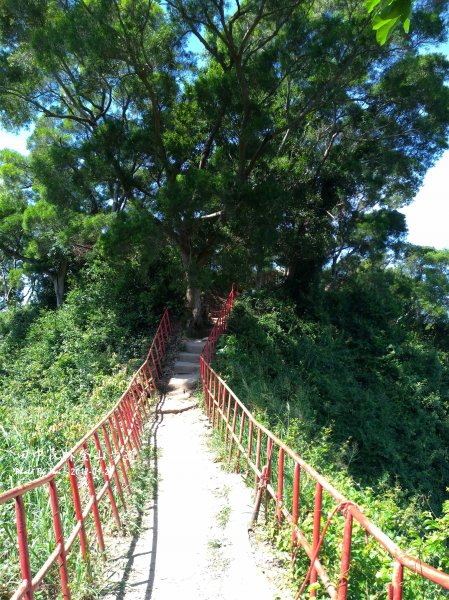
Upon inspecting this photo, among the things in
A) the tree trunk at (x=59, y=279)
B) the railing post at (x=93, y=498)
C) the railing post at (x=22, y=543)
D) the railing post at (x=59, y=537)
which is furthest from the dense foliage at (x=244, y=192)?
the railing post at (x=22, y=543)

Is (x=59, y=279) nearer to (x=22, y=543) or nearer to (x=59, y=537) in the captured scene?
(x=59, y=537)

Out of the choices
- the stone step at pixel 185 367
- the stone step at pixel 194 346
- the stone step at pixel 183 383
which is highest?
the stone step at pixel 194 346

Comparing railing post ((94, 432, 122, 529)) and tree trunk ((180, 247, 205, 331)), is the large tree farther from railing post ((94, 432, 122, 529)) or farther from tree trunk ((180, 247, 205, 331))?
railing post ((94, 432, 122, 529))

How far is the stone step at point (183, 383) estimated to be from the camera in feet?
36.3

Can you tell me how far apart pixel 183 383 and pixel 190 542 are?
6884 millimetres

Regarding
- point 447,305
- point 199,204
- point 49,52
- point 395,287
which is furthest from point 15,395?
point 447,305

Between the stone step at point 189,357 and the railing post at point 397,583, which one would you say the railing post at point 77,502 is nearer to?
the railing post at point 397,583

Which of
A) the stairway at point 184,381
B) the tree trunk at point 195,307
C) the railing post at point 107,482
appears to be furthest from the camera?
the tree trunk at point 195,307

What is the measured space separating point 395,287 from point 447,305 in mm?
3674

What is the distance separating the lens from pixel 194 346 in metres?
14.1

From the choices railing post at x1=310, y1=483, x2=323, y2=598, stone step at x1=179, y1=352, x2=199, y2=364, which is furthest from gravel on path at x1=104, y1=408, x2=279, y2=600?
stone step at x1=179, y1=352, x2=199, y2=364

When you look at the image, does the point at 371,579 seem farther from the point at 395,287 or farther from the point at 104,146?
the point at 395,287

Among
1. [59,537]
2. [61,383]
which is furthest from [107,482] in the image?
[61,383]

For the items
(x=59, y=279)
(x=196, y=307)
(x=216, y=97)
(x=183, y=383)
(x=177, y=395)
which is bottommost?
(x=177, y=395)
